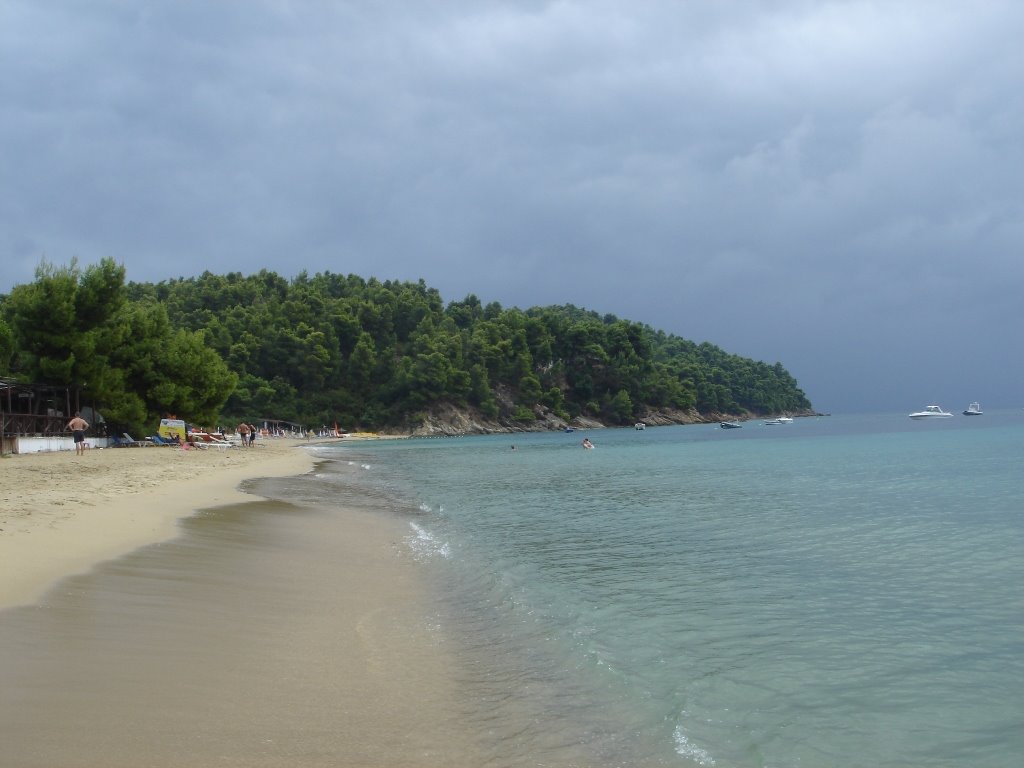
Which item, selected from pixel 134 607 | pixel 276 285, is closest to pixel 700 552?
pixel 134 607

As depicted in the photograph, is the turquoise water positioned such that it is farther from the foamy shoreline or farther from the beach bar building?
the beach bar building

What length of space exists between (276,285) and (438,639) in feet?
506

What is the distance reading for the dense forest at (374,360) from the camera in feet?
195

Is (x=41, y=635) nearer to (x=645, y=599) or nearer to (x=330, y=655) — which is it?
(x=330, y=655)

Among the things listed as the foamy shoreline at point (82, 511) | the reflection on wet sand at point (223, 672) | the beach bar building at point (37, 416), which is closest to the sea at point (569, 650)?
the reflection on wet sand at point (223, 672)

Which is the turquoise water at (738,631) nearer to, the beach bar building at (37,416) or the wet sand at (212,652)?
the wet sand at (212,652)

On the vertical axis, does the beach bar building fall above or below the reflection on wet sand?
above

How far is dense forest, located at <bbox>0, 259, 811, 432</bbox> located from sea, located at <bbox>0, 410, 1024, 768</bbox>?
43.5 m

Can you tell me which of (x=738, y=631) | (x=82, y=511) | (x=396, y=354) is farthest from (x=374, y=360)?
(x=738, y=631)

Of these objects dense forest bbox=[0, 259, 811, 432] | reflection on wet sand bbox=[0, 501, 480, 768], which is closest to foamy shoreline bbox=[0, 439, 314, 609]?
reflection on wet sand bbox=[0, 501, 480, 768]

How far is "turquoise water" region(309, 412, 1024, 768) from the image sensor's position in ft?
18.0

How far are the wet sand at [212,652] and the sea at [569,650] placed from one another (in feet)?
0.10

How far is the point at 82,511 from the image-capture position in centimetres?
1382

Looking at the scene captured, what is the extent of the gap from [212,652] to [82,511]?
8767 millimetres
